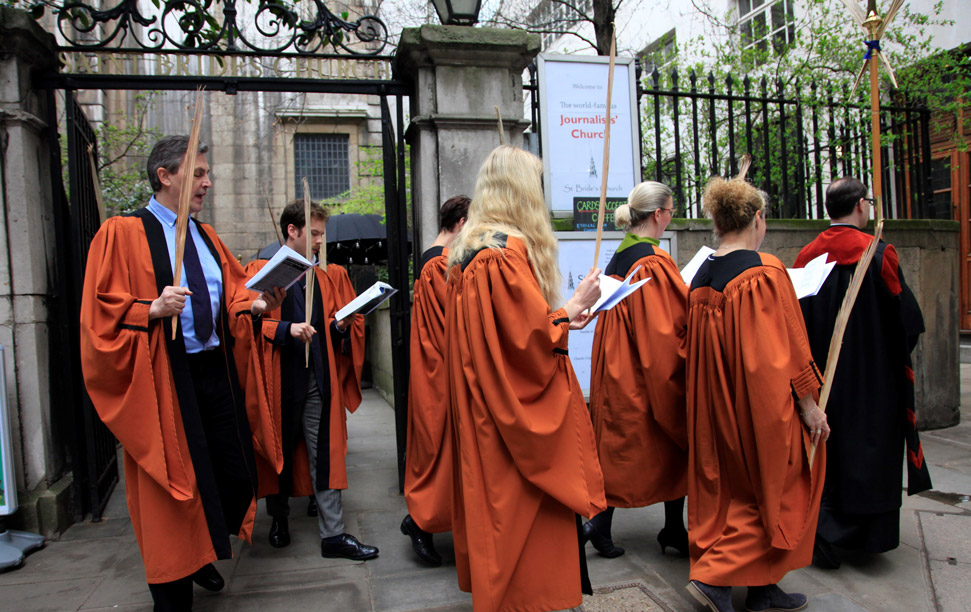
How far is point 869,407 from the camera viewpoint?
3545 millimetres

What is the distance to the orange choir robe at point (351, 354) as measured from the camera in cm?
423

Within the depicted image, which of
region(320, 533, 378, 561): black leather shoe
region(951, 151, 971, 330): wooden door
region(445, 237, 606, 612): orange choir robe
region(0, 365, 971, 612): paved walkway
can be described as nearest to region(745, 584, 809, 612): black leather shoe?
region(0, 365, 971, 612): paved walkway

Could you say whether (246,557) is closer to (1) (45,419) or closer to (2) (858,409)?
(1) (45,419)

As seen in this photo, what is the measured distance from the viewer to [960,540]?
3777 mm

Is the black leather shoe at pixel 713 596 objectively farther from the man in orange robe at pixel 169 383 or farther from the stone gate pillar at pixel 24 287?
the stone gate pillar at pixel 24 287

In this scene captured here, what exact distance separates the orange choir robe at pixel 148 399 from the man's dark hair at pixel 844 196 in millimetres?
3456

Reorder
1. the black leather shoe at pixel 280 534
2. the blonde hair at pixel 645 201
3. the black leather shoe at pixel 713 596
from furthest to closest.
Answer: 1. the black leather shoe at pixel 280 534
2. the blonde hair at pixel 645 201
3. the black leather shoe at pixel 713 596

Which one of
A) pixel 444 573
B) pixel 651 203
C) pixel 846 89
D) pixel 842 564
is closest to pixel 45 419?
pixel 444 573

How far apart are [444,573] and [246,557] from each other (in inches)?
45.1

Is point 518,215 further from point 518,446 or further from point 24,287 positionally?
point 24,287

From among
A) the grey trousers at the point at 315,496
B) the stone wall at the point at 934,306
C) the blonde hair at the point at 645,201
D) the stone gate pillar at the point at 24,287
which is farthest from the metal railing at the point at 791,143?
the stone gate pillar at the point at 24,287

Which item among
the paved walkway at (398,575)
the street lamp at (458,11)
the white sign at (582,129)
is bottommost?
the paved walkway at (398,575)

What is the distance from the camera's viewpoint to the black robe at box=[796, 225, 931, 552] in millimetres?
3443

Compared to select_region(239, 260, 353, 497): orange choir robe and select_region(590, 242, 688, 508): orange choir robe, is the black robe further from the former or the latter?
select_region(239, 260, 353, 497): orange choir robe
